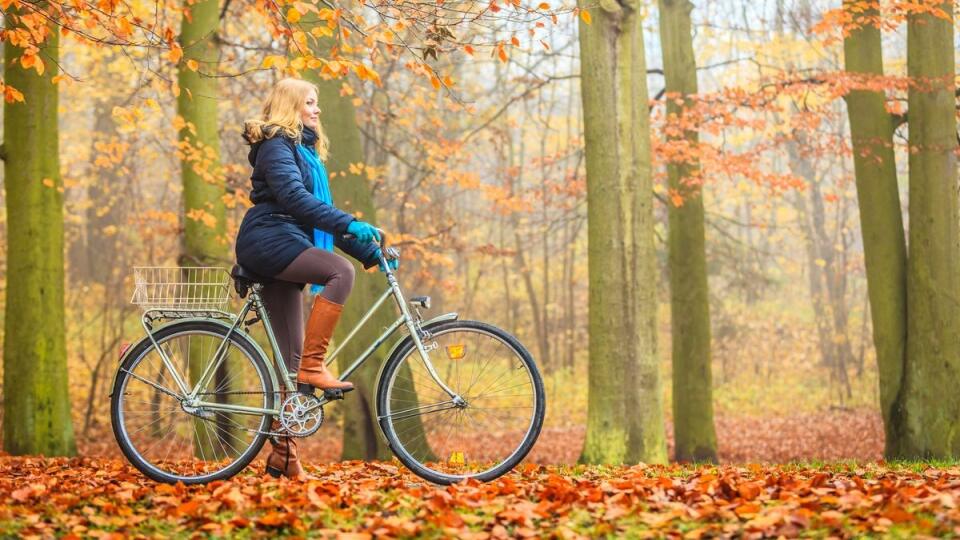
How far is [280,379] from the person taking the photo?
507 cm

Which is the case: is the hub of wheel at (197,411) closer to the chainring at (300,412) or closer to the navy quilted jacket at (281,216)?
the chainring at (300,412)

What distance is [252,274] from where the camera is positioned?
5.06 metres

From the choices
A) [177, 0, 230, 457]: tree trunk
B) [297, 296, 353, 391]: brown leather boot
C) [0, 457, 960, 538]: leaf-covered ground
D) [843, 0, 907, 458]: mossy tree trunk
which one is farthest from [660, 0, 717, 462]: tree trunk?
[297, 296, 353, 391]: brown leather boot

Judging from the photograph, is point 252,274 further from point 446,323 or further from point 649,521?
point 649,521

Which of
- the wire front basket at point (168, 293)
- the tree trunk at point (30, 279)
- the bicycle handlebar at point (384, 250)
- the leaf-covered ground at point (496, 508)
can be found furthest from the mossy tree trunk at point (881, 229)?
the tree trunk at point (30, 279)

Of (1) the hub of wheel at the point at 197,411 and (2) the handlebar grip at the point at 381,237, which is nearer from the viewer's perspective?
(2) the handlebar grip at the point at 381,237

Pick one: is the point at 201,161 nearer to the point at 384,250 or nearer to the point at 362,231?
the point at 384,250

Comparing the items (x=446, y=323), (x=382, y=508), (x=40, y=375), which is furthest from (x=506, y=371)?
(x=40, y=375)

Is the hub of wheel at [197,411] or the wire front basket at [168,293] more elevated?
the wire front basket at [168,293]

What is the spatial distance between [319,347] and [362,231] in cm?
67

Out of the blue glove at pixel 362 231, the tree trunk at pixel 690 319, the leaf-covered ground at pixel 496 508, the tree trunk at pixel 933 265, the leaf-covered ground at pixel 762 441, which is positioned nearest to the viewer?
the leaf-covered ground at pixel 496 508

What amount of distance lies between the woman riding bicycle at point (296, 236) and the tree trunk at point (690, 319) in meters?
7.83

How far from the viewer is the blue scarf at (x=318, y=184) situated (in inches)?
200

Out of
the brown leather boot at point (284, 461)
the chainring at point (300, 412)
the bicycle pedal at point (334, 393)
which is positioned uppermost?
the bicycle pedal at point (334, 393)
